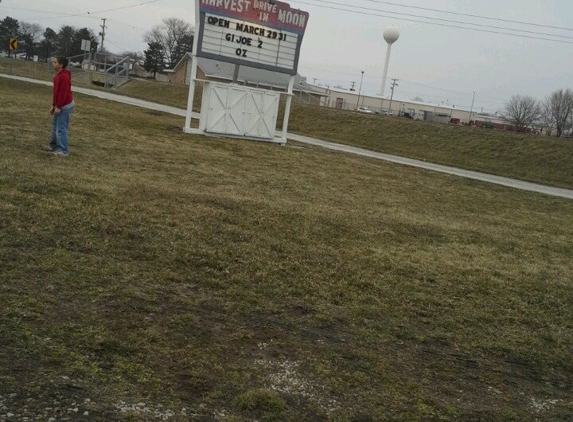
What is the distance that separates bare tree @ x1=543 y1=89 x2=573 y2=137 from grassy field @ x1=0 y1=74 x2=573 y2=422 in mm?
50772

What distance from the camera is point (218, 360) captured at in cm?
358

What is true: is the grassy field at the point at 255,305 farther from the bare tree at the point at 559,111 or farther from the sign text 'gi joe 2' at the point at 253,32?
the bare tree at the point at 559,111

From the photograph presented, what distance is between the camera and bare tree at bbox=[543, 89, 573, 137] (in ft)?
178

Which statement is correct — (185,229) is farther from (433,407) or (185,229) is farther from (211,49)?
(211,49)

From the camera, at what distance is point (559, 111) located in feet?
187

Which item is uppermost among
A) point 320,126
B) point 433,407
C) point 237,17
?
point 237,17

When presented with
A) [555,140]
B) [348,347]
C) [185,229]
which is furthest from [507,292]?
[555,140]

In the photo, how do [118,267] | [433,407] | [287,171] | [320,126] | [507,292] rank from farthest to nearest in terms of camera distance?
[320,126] < [287,171] < [507,292] < [118,267] < [433,407]

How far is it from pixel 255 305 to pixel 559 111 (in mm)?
60367

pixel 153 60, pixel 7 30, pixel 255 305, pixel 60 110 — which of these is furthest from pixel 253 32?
pixel 7 30

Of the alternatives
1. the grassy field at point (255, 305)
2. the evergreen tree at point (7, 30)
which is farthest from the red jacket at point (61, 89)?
the evergreen tree at point (7, 30)

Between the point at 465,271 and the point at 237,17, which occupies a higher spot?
the point at 237,17

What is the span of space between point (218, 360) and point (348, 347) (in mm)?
1015

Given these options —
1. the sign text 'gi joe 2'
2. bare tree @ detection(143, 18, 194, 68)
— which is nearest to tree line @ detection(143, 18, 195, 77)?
bare tree @ detection(143, 18, 194, 68)
